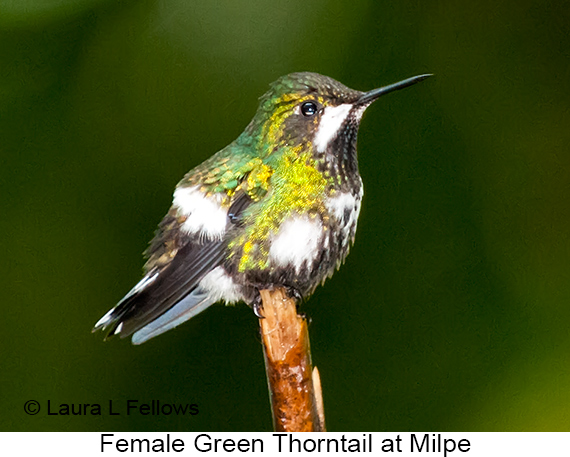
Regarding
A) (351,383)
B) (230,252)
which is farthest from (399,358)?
(230,252)

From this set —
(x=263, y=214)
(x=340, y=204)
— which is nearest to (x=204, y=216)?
(x=263, y=214)

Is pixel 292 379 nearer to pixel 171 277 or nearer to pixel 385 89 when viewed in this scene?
pixel 171 277

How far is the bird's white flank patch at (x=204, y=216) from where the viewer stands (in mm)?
A: 2184

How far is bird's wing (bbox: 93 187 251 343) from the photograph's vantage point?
2115 millimetres

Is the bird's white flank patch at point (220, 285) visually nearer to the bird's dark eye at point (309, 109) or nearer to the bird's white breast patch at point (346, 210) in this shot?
the bird's white breast patch at point (346, 210)

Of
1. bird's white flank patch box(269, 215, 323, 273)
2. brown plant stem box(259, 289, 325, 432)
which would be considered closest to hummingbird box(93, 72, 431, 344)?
bird's white flank patch box(269, 215, 323, 273)

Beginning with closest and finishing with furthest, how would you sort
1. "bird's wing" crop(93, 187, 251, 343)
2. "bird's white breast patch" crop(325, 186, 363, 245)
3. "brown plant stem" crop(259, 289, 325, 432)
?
"brown plant stem" crop(259, 289, 325, 432), "bird's wing" crop(93, 187, 251, 343), "bird's white breast patch" crop(325, 186, 363, 245)

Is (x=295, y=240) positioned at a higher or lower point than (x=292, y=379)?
higher

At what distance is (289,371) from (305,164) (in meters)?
0.70

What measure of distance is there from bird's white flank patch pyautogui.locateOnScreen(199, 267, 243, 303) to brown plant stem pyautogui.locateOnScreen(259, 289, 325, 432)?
0.35 meters

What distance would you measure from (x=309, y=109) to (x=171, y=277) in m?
0.65

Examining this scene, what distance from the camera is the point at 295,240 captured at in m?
2.16

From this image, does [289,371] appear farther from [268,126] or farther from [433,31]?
[433,31]

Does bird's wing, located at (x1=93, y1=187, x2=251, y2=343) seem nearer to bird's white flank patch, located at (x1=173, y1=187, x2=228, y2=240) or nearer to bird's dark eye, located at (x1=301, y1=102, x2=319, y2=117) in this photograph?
bird's white flank patch, located at (x1=173, y1=187, x2=228, y2=240)
